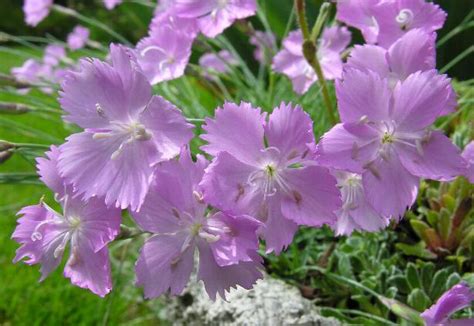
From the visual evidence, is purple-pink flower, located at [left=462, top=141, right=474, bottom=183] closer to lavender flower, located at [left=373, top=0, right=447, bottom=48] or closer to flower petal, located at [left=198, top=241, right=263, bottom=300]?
lavender flower, located at [left=373, top=0, right=447, bottom=48]

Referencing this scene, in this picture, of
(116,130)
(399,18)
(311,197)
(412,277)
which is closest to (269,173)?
(311,197)

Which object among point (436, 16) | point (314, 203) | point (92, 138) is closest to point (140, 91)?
point (92, 138)

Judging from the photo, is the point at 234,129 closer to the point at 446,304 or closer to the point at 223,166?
the point at 223,166

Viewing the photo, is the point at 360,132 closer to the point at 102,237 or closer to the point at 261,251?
the point at 102,237

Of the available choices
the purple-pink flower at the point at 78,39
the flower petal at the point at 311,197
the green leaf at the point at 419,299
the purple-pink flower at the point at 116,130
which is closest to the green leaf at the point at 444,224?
the green leaf at the point at 419,299

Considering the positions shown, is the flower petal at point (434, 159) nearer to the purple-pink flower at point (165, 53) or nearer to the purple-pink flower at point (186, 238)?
the purple-pink flower at point (186, 238)

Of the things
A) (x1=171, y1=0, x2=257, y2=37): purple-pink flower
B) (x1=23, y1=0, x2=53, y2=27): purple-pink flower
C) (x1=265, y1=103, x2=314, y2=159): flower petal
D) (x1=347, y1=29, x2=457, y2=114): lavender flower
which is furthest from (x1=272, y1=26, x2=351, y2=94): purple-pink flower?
(x1=23, y1=0, x2=53, y2=27): purple-pink flower
